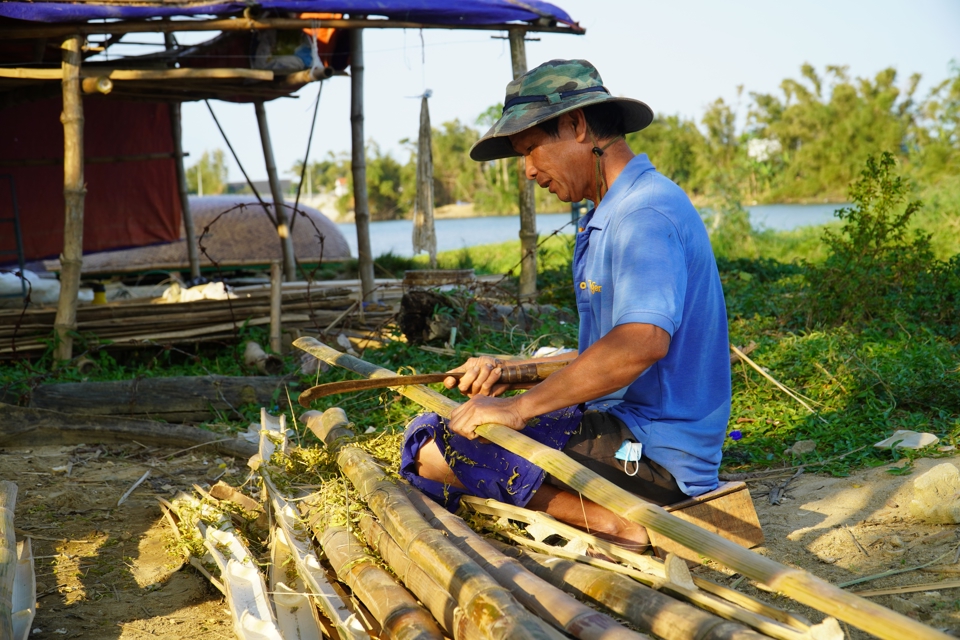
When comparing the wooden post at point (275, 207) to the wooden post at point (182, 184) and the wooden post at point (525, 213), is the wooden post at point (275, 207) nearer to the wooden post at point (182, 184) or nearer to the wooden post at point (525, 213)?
the wooden post at point (182, 184)

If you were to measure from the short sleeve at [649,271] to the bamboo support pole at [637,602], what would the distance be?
0.71 meters

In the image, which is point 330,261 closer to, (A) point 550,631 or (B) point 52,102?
(B) point 52,102

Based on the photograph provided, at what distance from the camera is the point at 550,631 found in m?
1.75

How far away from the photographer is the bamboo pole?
4.60 ft

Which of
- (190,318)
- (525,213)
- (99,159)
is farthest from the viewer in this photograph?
(99,159)

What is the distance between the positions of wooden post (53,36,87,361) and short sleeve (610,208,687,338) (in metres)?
5.40

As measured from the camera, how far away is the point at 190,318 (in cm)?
698

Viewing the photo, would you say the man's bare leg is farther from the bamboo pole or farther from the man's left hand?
the bamboo pole

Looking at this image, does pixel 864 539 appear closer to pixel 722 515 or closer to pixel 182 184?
pixel 722 515

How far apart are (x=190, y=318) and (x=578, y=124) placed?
17.1ft

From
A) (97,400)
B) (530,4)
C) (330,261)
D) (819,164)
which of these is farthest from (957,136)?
(97,400)

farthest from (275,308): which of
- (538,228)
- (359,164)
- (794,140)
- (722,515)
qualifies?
(794,140)

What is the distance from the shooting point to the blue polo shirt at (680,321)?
244cm

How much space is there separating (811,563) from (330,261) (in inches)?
466
